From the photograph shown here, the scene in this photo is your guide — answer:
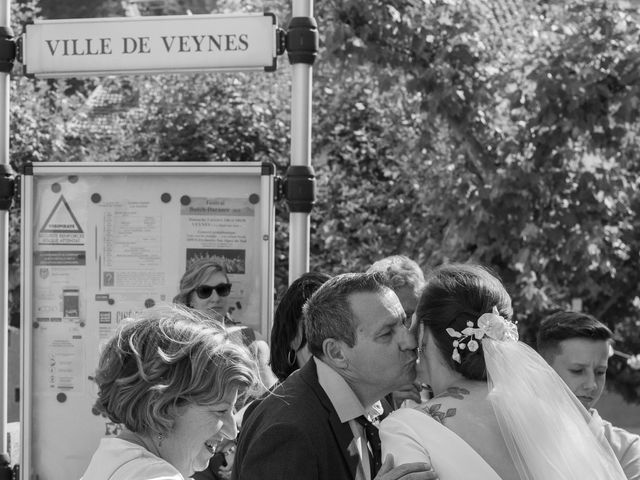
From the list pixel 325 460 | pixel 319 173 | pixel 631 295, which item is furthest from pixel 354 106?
pixel 325 460

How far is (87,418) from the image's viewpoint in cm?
506

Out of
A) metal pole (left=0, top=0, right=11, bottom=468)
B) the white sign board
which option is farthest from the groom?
metal pole (left=0, top=0, right=11, bottom=468)

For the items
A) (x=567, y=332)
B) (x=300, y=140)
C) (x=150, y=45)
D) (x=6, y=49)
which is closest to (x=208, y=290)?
(x=300, y=140)

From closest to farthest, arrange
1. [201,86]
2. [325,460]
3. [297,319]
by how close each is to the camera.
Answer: [325,460]
[297,319]
[201,86]

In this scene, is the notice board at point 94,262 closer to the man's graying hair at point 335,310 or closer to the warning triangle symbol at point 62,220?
the warning triangle symbol at point 62,220

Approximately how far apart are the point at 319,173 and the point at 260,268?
327 inches

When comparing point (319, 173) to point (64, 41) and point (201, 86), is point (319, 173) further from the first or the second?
point (64, 41)

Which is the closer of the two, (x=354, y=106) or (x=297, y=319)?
(x=297, y=319)

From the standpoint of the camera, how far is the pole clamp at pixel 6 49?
4973 millimetres

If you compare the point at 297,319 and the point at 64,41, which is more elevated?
the point at 64,41

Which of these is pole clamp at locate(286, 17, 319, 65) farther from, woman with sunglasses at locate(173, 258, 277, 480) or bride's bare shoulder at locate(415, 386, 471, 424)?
bride's bare shoulder at locate(415, 386, 471, 424)

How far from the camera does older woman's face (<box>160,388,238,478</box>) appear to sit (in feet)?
7.94

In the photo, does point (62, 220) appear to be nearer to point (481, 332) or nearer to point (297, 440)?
point (297, 440)

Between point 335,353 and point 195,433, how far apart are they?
2.39 feet
